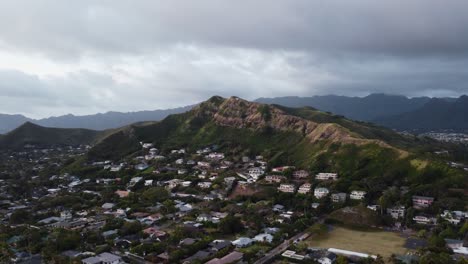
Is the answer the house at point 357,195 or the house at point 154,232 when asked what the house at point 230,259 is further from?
the house at point 357,195

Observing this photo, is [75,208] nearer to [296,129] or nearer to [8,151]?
[296,129]

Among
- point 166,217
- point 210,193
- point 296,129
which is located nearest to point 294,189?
point 210,193

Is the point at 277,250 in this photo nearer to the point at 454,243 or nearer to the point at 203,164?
the point at 454,243

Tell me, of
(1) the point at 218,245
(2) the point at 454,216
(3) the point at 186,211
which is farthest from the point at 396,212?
(3) the point at 186,211

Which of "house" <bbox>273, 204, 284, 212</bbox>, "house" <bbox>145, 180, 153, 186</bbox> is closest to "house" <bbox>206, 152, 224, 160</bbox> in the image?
"house" <bbox>145, 180, 153, 186</bbox>

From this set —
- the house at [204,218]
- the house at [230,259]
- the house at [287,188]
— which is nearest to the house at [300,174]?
the house at [287,188]

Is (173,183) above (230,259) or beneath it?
above

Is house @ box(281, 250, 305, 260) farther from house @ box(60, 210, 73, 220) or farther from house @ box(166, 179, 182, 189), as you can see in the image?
house @ box(166, 179, 182, 189)
